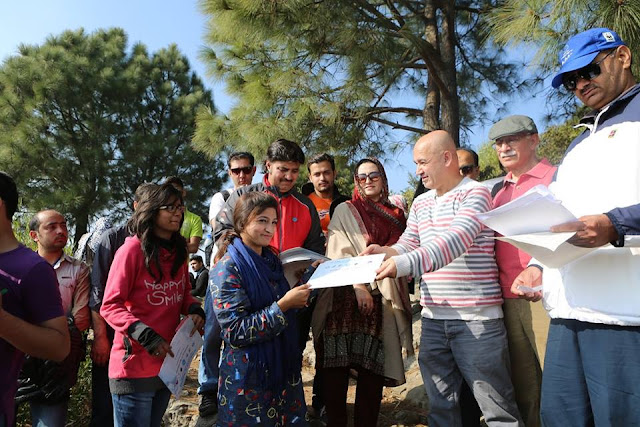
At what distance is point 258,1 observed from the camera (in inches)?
209

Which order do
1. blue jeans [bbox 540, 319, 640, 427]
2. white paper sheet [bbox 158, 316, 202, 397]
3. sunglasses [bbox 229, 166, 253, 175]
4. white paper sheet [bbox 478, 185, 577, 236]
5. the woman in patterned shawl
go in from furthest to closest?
sunglasses [bbox 229, 166, 253, 175] < the woman in patterned shawl < white paper sheet [bbox 158, 316, 202, 397] < blue jeans [bbox 540, 319, 640, 427] < white paper sheet [bbox 478, 185, 577, 236]

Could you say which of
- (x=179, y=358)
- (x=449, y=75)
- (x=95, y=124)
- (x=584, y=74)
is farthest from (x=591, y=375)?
(x=95, y=124)

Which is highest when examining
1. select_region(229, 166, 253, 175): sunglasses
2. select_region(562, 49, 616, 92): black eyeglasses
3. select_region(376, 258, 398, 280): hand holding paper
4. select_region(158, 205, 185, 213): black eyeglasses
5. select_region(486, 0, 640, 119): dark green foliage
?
select_region(486, 0, 640, 119): dark green foliage

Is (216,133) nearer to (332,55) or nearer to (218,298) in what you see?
(332,55)

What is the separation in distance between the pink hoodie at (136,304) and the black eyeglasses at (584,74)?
195 cm

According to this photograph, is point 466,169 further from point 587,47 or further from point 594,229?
point 594,229

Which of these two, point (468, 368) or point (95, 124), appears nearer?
point (468, 368)

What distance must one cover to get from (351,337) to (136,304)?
1.29m

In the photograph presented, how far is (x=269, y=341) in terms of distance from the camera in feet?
6.88

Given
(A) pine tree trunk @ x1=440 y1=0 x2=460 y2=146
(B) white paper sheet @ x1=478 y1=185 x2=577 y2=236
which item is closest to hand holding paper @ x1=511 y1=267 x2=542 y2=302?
(B) white paper sheet @ x1=478 y1=185 x2=577 y2=236

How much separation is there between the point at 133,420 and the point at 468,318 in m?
1.62

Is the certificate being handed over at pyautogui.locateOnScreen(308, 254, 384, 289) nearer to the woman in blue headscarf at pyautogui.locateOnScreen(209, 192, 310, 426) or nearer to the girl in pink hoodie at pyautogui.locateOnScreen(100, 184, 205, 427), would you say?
the woman in blue headscarf at pyautogui.locateOnScreen(209, 192, 310, 426)

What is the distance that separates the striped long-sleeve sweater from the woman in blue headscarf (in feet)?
2.14

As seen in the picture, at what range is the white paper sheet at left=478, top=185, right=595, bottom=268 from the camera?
1369mm
